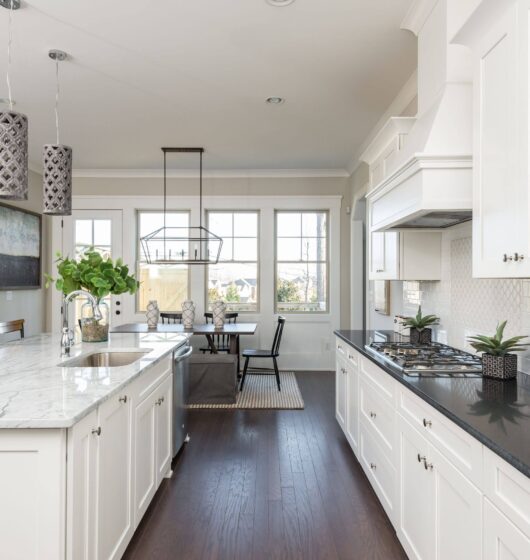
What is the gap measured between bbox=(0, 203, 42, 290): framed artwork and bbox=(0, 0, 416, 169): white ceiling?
939 mm

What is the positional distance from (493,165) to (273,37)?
5.97ft

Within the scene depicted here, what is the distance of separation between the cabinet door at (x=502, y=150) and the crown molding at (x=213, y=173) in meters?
4.39

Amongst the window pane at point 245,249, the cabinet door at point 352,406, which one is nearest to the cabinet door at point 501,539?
the cabinet door at point 352,406

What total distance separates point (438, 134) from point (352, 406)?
193 centimetres

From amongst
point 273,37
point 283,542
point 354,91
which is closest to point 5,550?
point 283,542

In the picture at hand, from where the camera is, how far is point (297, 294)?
629 cm

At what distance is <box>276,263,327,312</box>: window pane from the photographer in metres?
6.28

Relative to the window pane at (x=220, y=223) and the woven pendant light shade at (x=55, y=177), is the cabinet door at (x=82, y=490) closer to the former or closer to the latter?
the woven pendant light shade at (x=55, y=177)

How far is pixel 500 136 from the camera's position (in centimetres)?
162

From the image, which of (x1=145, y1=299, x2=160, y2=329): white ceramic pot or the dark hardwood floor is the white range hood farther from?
(x1=145, y1=299, x2=160, y2=329): white ceramic pot

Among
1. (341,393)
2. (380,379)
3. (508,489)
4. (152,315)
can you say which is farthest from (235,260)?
(508,489)

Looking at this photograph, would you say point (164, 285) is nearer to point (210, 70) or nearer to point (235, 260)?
point (235, 260)

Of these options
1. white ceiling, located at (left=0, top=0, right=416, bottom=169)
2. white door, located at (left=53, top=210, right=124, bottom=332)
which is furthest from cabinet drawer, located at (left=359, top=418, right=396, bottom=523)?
white door, located at (left=53, top=210, right=124, bottom=332)

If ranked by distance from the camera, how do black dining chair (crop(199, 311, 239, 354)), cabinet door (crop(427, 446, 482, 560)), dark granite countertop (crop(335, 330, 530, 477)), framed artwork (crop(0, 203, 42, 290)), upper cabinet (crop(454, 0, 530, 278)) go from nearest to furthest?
dark granite countertop (crop(335, 330, 530, 477)) < cabinet door (crop(427, 446, 482, 560)) < upper cabinet (crop(454, 0, 530, 278)) < framed artwork (crop(0, 203, 42, 290)) < black dining chair (crop(199, 311, 239, 354))
